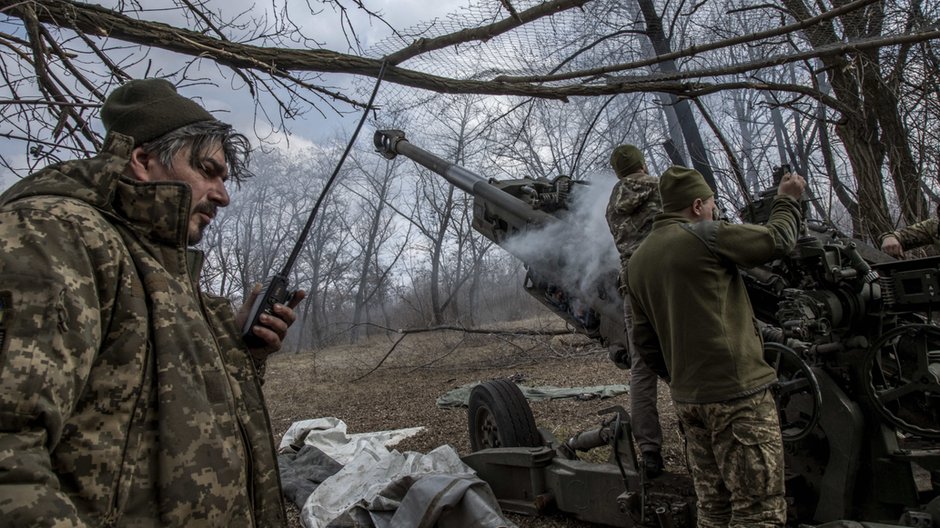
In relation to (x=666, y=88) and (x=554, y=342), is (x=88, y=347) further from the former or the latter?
(x=554, y=342)

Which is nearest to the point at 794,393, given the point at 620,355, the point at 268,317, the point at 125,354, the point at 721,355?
the point at 721,355

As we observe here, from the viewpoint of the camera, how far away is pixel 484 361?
1141 cm

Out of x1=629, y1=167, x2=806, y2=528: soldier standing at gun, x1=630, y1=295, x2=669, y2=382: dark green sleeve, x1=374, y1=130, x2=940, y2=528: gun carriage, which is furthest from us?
x1=630, y1=295, x2=669, y2=382: dark green sleeve

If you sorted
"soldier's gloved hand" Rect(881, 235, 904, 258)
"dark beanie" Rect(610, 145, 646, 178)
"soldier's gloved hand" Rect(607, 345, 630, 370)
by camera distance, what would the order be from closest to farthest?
"soldier's gloved hand" Rect(881, 235, 904, 258)
"dark beanie" Rect(610, 145, 646, 178)
"soldier's gloved hand" Rect(607, 345, 630, 370)

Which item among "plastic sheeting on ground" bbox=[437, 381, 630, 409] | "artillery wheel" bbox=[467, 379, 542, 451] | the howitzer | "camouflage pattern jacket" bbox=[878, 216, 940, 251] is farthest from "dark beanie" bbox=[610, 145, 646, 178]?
"plastic sheeting on ground" bbox=[437, 381, 630, 409]

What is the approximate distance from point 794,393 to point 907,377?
1.50 ft

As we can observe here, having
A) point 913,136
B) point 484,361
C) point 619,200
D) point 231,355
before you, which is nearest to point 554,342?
point 484,361

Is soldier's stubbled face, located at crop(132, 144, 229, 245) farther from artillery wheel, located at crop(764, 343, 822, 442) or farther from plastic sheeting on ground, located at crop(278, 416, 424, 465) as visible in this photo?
plastic sheeting on ground, located at crop(278, 416, 424, 465)

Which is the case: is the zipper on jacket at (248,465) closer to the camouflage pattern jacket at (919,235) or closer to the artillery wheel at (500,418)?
the artillery wheel at (500,418)

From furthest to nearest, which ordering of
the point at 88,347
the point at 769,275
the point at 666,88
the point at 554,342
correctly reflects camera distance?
the point at 554,342, the point at 666,88, the point at 769,275, the point at 88,347

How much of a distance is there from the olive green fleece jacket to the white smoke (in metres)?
1.77

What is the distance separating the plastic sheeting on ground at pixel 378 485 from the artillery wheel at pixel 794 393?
1.57 meters

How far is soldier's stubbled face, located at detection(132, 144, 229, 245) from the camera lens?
58.7 inches

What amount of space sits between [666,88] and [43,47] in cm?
312
